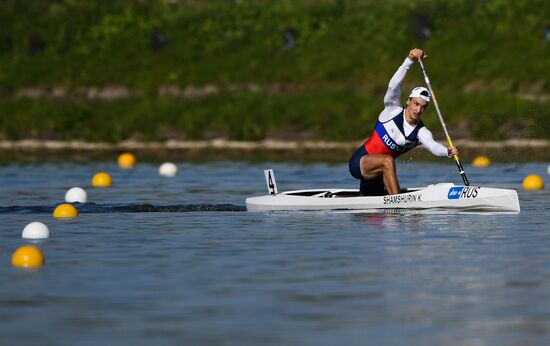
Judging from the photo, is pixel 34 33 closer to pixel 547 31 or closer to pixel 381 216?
pixel 547 31

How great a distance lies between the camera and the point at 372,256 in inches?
712

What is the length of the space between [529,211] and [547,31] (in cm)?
2759

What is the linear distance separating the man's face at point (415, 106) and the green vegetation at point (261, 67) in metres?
20.6

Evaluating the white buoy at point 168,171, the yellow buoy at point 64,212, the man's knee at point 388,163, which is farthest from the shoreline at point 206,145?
the yellow buoy at point 64,212

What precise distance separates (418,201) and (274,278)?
8495 millimetres

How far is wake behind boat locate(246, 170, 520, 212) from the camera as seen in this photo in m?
23.9

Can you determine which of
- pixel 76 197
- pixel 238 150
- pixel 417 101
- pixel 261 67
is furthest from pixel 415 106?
pixel 261 67

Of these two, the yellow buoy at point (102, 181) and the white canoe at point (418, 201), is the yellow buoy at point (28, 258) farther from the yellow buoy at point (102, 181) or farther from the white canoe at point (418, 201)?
the yellow buoy at point (102, 181)

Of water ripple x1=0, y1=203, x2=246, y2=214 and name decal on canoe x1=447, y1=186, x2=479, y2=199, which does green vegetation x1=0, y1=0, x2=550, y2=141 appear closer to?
water ripple x1=0, y1=203, x2=246, y2=214

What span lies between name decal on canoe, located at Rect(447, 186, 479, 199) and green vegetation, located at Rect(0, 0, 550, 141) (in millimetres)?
20475

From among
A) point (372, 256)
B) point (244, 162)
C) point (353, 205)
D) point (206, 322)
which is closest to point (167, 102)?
point (244, 162)

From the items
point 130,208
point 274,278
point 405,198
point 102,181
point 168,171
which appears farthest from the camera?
point 168,171

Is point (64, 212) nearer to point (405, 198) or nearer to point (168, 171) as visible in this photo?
point (405, 198)

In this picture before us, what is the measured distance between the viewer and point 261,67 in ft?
183
